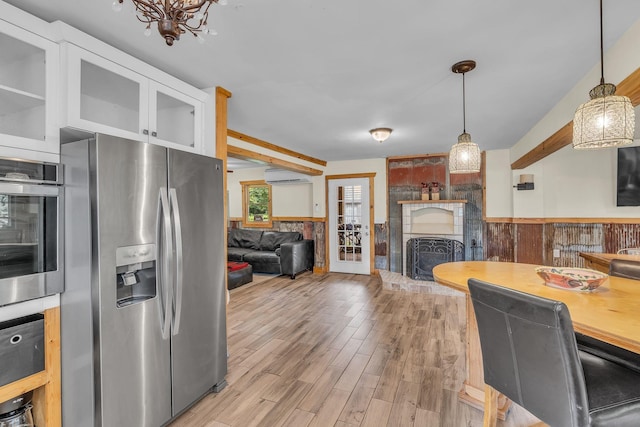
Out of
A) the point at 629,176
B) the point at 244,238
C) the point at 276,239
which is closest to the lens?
the point at 629,176

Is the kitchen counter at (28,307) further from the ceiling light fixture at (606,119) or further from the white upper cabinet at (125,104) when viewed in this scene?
the ceiling light fixture at (606,119)

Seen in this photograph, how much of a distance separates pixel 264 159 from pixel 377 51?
2927 millimetres

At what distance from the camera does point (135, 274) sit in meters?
1.75

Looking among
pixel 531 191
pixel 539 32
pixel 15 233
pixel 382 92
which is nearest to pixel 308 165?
pixel 382 92

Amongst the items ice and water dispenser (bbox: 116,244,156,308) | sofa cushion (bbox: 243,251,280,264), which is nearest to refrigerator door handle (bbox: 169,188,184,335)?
ice and water dispenser (bbox: 116,244,156,308)

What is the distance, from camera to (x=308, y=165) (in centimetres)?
605

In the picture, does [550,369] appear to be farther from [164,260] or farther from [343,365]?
[164,260]

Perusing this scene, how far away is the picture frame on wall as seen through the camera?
A: 3994 mm

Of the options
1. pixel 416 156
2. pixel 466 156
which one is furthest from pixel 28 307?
pixel 416 156

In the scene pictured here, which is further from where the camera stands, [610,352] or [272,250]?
[272,250]

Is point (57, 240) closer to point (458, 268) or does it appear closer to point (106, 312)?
point (106, 312)

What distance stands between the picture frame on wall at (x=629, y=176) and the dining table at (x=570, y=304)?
3.21 metres

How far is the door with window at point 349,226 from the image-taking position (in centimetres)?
632

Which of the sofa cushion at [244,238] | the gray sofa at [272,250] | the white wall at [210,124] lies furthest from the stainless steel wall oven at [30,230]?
the sofa cushion at [244,238]
